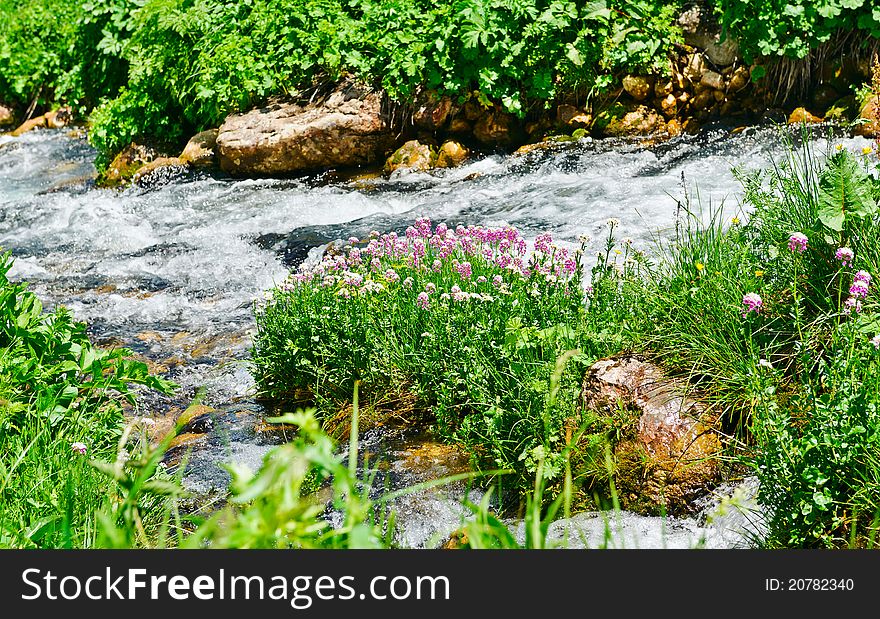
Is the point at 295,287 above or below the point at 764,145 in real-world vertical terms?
below

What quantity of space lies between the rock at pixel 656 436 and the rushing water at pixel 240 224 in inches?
42.3

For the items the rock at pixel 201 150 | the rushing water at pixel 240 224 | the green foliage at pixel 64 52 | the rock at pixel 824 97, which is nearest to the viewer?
the rushing water at pixel 240 224

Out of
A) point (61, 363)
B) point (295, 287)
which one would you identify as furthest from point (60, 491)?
point (295, 287)

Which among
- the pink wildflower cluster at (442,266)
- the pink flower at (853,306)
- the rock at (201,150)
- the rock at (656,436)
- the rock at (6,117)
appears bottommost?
the rock at (656,436)

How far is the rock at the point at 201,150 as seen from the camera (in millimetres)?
10492

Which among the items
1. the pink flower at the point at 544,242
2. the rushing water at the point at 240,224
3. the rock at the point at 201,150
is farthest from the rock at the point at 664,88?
the pink flower at the point at 544,242

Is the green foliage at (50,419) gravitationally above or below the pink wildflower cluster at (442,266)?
below

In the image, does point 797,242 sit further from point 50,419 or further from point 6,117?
point 6,117

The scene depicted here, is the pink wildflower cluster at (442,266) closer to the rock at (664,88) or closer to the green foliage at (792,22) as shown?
the rock at (664,88)

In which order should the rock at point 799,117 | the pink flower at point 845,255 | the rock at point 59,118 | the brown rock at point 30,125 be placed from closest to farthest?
the pink flower at point 845,255 < the rock at point 799,117 < the brown rock at point 30,125 < the rock at point 59,118

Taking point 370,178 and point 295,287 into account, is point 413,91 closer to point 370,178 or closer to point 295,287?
point 370,178

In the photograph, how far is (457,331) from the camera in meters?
4.57

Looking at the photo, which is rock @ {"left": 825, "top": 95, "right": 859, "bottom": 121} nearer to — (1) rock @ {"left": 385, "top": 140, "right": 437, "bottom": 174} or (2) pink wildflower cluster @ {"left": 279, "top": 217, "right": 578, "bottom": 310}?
(1) rock @ {"left": 385, "top": 140, "right": 437, "bottom": 174}
